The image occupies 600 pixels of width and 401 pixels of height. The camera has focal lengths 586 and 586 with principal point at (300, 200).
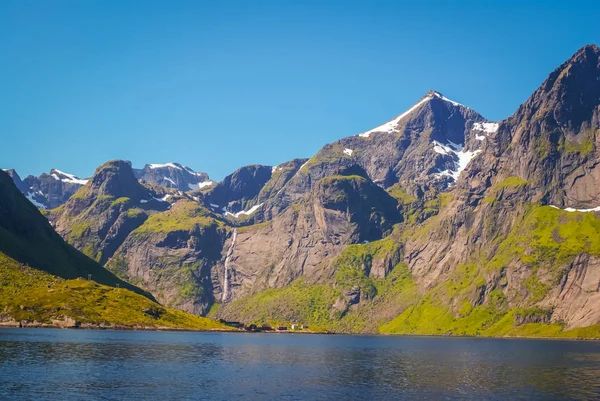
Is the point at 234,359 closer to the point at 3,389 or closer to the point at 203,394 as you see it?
the point at 203,394

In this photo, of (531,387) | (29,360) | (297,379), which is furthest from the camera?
(29,360)

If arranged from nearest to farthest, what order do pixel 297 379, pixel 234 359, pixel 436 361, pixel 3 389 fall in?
pixel 3 389
pixel 297 379
pixel 234 359
pixel 436 361

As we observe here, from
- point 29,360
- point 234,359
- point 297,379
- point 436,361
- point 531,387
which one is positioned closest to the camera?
point 531,387

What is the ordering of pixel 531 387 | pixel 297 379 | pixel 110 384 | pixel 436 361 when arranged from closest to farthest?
pixel 110 384 → pixel 531 387 → pixel 297 379 → pixel 436 361

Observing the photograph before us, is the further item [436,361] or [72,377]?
[436,361]

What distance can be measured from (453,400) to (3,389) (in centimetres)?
7301

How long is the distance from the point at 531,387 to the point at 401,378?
26937 millimetres

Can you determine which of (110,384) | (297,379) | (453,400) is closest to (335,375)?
(297,379)

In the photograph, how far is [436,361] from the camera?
179m

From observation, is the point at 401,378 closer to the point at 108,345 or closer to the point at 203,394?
the point at 203,394

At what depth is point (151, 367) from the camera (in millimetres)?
134000

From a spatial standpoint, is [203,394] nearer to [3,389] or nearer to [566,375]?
[3,389]

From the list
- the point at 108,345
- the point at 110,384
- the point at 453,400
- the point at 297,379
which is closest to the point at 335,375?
the point at 297,379

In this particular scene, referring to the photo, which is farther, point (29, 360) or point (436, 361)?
point (436, 361)
